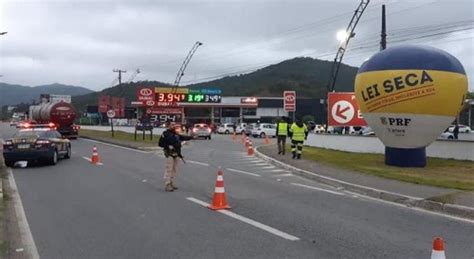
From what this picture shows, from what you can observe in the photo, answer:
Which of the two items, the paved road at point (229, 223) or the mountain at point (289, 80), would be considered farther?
the mountain at point (289, 80)

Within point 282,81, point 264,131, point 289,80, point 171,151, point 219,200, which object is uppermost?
point 289,80

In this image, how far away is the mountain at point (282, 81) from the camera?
133875mm

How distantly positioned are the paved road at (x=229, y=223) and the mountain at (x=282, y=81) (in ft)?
Answer: 378

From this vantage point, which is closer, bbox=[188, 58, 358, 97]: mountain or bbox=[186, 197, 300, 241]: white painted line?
bbox=[186, 197, 300, 241]: white painted line

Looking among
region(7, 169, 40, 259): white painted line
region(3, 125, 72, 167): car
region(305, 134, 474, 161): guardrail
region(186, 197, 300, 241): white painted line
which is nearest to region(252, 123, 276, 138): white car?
region(305, 134, 474, 161): guardrail

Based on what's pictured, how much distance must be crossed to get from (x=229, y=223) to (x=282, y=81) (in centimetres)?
13043

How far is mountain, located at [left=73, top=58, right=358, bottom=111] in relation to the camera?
439 ft

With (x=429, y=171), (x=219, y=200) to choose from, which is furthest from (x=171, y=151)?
(x=429, y=171)

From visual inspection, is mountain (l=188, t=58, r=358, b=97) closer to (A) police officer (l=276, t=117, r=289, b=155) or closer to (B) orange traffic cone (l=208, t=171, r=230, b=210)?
(A) police officer (l=276, t=117, r=289, b=155)

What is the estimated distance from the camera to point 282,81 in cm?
13862

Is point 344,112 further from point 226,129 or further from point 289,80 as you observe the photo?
point 289,80

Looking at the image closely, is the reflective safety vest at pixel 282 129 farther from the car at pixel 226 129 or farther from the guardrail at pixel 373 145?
the car at pixel 226 129

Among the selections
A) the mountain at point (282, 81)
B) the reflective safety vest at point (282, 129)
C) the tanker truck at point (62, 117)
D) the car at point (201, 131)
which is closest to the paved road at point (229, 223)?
the reflective safety vest at point (282, 129)

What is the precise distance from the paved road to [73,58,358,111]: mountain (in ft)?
378
